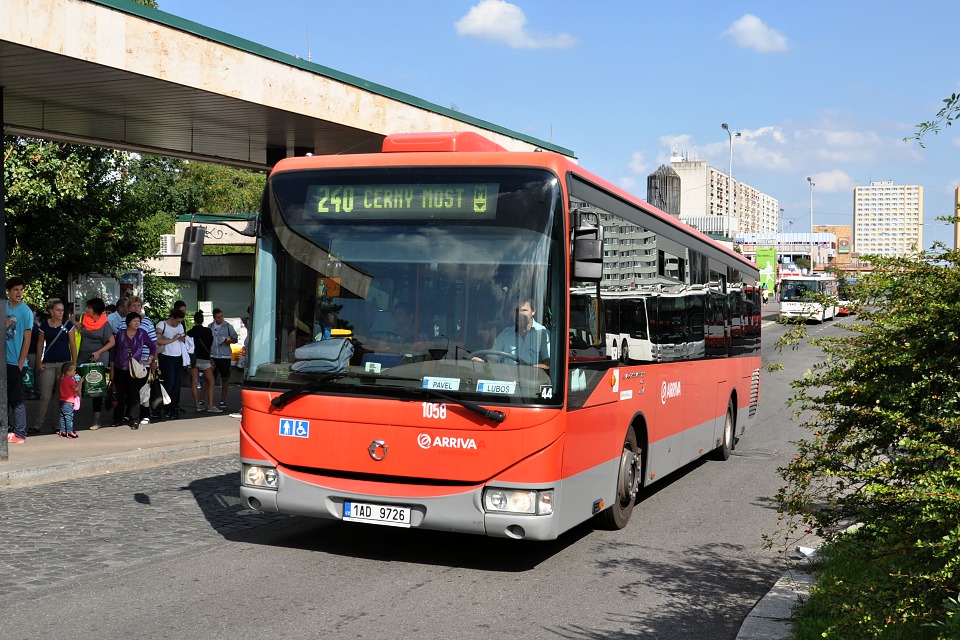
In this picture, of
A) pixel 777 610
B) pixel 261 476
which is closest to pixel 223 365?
pixel 261 476

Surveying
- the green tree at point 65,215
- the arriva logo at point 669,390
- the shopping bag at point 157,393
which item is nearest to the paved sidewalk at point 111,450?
the shopping bag at point 157,393

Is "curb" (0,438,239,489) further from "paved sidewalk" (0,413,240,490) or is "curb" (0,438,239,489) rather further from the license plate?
the license plate

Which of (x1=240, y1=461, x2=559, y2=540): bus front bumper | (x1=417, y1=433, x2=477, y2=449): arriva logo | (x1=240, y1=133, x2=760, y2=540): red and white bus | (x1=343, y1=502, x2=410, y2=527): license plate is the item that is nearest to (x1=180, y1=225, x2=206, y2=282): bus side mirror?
(x1=240, y1=133, x2=760, y2=540): red and white bus

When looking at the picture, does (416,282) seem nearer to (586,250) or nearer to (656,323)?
(586,250)

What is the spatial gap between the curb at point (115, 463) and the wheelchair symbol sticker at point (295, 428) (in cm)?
480

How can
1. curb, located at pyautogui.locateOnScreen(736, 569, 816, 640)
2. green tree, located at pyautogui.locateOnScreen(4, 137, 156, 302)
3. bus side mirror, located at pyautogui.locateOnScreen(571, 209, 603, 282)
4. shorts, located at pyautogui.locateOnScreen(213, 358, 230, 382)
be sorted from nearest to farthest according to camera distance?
curb, located at pyautogui.locateOnScreen(736, 569, 816, 640), bus side mirror, located at pyautogui.locateOnScreen(571, 209, 603, 282), shorts, located at pyautogui.locateOnScreen(213, 358, 230, 382), green tree, located at pyautogui.locateOnScreen(4, 137, 156, 302)

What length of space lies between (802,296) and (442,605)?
294 centimetres

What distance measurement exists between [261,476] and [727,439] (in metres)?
8.84

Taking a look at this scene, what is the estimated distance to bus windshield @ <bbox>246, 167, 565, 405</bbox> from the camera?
731cm

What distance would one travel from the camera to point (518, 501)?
7223 millimetres

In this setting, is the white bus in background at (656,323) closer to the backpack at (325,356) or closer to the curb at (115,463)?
the backpack at (325,356)

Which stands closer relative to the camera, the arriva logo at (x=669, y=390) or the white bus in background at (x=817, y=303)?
the white bus in background at (x=817, y=303)

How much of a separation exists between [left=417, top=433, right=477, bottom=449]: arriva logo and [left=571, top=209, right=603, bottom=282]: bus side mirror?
4.63 feet

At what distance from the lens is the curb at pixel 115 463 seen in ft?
36.3
